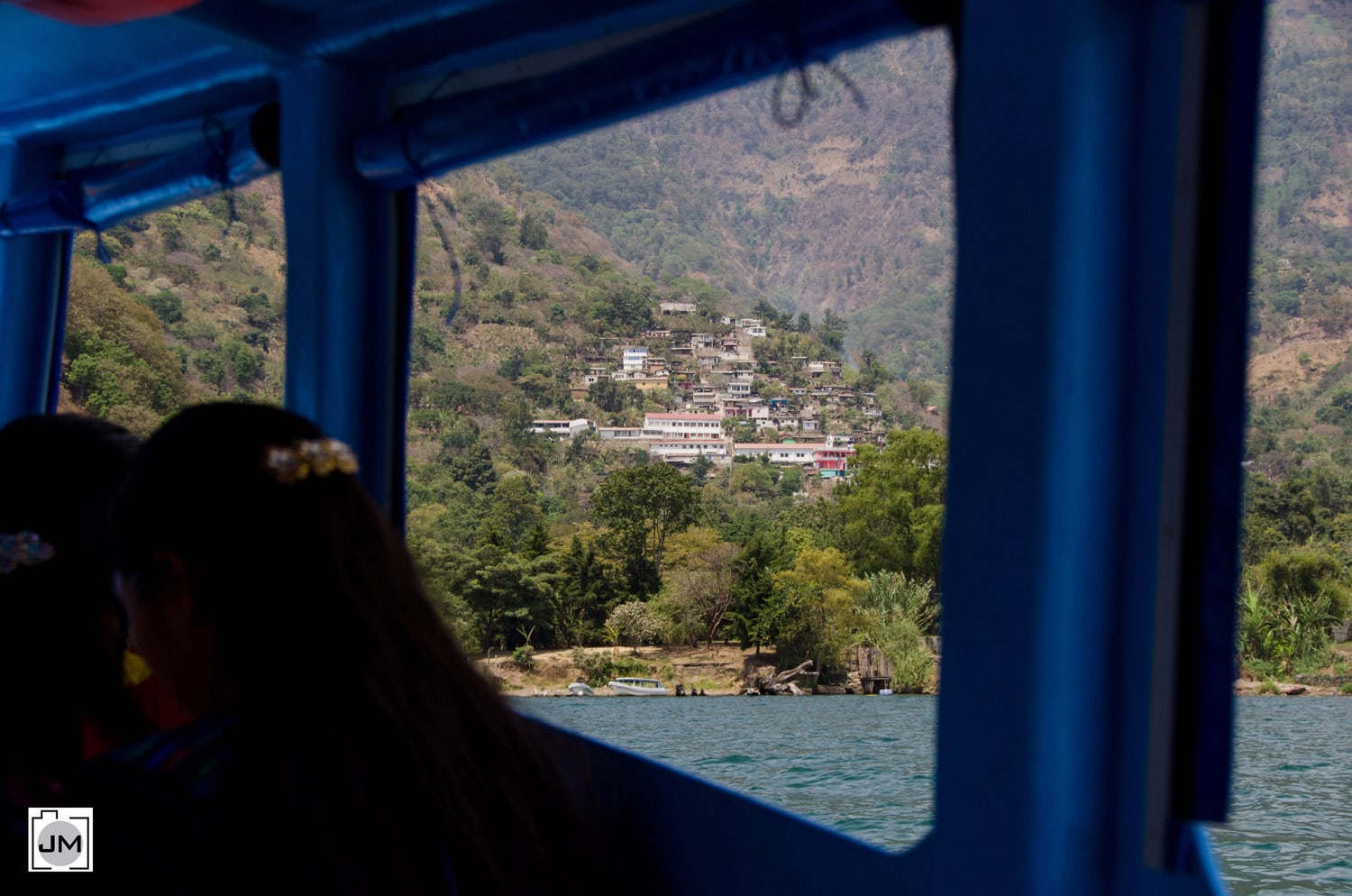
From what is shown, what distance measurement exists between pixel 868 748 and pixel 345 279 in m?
23.8

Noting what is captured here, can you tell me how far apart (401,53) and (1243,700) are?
2232 centimetres

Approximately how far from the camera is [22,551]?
109cm

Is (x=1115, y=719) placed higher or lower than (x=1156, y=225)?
lower

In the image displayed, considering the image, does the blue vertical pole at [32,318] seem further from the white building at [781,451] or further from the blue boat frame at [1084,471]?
the white building at [781,451]

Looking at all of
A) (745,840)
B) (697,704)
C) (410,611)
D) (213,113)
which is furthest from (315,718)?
(697,704)

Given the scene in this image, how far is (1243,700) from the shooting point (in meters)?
20.4

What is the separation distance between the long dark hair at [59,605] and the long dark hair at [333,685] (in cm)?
30

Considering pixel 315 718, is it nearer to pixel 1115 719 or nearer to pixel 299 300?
pixel 1115 719

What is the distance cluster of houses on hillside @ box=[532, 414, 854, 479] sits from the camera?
28.5 metres

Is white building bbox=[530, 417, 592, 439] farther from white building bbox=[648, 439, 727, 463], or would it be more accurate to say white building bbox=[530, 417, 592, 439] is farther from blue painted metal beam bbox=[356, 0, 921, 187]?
blue painted metal beam bbox=[356, 0, 921, 187]

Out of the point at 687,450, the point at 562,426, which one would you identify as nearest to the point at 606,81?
the point at 562,426

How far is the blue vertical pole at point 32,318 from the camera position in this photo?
3000 millimetres

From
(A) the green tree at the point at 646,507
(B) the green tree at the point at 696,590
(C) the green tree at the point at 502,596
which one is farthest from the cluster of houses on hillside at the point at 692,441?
(C) the green tree at the point at 502,596

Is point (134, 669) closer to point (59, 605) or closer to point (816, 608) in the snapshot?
point (59, 605)
